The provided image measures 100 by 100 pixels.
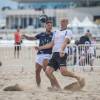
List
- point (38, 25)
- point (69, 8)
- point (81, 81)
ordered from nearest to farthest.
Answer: point (81, 81) → point (38, 25) → point (69, 8)

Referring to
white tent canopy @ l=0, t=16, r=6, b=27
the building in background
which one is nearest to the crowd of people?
the building in background

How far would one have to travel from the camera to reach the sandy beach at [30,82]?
31.2 feet

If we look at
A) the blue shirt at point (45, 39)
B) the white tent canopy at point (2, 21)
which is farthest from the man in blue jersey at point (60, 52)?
the white tent canopy at point (2, 21)

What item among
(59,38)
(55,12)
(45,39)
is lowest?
(55,12)

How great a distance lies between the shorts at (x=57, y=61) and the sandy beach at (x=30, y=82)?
21.7 inches

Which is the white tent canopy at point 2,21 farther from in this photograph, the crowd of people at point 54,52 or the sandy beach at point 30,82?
the crowd of people at point 54,52

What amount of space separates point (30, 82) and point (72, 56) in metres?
3.86

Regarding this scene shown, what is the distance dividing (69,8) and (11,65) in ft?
238

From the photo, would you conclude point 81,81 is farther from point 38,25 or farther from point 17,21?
point 17,21

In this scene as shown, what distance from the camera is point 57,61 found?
1003cm

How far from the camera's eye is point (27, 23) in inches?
3433

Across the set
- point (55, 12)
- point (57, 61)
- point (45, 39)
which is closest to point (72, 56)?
point (45, 39)

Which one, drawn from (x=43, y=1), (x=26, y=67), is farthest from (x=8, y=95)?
(x=43, y=1)

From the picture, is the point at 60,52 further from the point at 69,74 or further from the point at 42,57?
the point at 42,57
